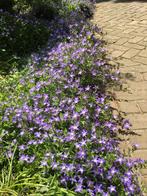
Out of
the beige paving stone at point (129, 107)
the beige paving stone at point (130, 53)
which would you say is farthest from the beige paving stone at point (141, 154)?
the beige paving stone at point (130, 53)

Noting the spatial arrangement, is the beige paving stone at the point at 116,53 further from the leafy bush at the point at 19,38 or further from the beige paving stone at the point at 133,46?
the leafy bush at the point at 19,38

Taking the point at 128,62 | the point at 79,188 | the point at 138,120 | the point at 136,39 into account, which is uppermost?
the point at 136,39

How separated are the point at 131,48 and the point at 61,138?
4067 mm

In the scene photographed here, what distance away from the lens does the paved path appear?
472cm

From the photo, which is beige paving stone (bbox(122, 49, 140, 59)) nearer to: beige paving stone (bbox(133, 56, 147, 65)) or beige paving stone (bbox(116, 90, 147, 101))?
beige paving stone (bbox(133, 56, 147, 65))

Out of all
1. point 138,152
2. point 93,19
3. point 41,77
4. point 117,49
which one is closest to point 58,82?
point 41,77

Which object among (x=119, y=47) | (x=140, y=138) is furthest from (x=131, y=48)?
(x=140, y=138)

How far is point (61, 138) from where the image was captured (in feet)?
11.4

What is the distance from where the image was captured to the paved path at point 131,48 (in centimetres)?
472

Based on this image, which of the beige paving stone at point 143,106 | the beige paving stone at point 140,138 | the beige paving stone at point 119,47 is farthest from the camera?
the beige paving stone at point 119,47

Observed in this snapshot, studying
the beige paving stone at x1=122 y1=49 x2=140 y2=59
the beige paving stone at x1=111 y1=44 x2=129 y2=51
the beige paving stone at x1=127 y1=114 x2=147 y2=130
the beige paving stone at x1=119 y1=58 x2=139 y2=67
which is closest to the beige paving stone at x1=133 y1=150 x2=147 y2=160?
the beige paving stone at x1=127 y1=114 x2=147 y2=130

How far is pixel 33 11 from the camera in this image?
28.3ft

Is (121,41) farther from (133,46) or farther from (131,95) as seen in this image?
(131,95)

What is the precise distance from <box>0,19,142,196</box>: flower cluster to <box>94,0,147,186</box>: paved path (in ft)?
1.00
